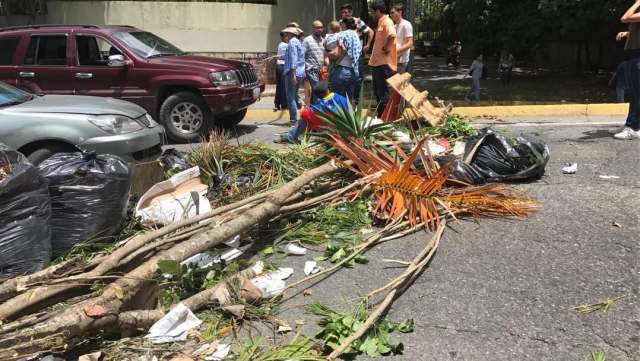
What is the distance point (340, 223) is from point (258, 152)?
1.44 meters

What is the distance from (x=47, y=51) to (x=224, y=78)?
2.87 meters

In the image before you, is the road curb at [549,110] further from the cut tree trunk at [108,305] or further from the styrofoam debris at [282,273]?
the cut tree trunk at [108,305]

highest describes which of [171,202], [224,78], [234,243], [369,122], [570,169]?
[224,78]

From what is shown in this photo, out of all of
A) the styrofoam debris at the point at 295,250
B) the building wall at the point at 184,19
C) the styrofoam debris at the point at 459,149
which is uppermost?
the building wall at the point at 184,19

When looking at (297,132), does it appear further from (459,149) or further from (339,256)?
(339,256)

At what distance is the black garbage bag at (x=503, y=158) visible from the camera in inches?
220

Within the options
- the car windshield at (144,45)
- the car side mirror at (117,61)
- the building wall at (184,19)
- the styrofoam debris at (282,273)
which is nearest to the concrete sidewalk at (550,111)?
the car windshield at (144,45)

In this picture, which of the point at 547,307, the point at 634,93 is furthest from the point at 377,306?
the point at 634,93

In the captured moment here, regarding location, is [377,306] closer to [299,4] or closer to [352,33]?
[352,33]

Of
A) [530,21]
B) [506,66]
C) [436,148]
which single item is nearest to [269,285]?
[436,148]

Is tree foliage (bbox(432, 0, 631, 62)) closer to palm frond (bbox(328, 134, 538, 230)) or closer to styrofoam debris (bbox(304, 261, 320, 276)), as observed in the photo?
palm frond (bbox(328, 134, 538, 230))

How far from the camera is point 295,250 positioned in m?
4.33

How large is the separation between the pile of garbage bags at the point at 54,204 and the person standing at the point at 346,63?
191 inches

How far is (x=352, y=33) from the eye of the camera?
8.75 m
